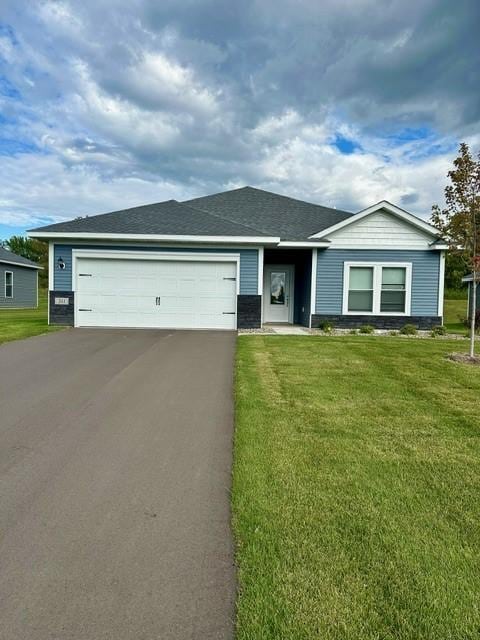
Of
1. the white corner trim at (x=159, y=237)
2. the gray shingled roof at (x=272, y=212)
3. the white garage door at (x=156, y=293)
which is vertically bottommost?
the white garage door at (x=156, y=293)

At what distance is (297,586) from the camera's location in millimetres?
1983

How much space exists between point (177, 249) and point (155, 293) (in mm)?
1610

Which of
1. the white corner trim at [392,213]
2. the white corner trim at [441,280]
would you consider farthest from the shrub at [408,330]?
the white corner trim at [392,213]

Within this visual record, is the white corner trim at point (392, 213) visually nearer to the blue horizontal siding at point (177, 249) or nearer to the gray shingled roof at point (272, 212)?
the gray shingled roof at point (272, 212)

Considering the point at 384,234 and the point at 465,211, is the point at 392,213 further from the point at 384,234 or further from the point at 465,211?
the point at 465,211

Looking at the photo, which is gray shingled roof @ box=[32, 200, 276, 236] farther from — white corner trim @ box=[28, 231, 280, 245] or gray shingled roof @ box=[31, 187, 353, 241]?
white corner trim @ box=[28, 231, 280, 245]

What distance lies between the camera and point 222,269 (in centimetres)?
1340

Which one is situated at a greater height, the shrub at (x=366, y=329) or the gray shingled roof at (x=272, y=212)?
the gray shingled roof at (x=272, y=212)

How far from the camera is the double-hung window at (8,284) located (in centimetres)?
2648

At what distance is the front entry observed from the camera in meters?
16.3

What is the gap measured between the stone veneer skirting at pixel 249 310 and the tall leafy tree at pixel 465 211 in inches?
236

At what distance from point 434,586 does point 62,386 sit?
A: 5418 mm

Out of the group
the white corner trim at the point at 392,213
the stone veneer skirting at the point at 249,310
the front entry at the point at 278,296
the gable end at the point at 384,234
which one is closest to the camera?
the stone veneer skirting at the point at 249,310

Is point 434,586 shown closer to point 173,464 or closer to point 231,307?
point 173,464
